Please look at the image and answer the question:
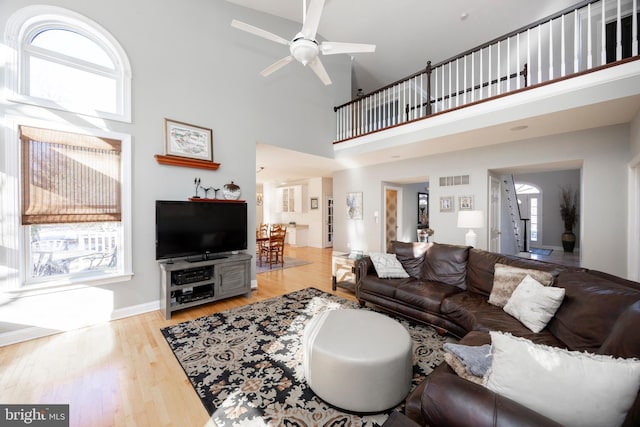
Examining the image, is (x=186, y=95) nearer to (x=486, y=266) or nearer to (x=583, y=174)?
(x=486, y=266)

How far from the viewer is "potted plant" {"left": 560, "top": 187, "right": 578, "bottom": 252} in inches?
296

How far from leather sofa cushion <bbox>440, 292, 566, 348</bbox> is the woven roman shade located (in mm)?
4088

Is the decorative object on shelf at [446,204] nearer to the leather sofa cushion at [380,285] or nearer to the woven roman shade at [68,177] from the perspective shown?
the leather sofa cushion at [380,285]

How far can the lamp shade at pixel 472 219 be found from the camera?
3775 mm

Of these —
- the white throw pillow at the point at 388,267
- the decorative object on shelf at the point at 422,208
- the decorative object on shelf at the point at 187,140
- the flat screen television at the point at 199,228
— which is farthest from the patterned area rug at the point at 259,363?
the decorative object on shelf at the point at 422,208

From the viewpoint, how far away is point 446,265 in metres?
3.25

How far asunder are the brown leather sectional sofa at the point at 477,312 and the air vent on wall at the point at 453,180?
2.46 meters

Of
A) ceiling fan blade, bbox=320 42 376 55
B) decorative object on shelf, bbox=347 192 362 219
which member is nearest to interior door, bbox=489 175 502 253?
decorative object on shelf, bbox=347 192 362 219

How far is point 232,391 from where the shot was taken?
1.91m

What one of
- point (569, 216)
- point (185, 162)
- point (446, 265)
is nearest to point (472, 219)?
point (446, 265)

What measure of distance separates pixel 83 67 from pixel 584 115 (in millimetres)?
6289

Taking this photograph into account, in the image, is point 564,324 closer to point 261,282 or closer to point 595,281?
point 595,281

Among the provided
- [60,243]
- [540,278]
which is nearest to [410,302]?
[540,278]

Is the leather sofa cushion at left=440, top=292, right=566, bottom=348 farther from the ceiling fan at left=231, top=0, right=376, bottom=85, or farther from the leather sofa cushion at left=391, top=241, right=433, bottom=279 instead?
the ceiling fan at left=231, top=0, right=376, bottom=85
